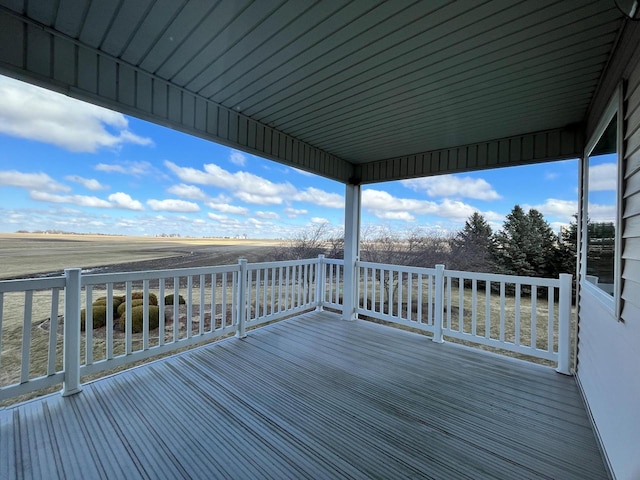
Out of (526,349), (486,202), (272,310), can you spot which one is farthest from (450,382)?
(486,202)

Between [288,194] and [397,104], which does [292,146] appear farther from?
[288,194]

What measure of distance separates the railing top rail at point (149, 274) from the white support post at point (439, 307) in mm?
2753

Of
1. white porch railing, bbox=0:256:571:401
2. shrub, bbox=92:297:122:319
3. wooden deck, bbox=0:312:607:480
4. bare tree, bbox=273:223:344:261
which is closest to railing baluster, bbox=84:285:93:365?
white porch railing, bbox=0:256:571:401

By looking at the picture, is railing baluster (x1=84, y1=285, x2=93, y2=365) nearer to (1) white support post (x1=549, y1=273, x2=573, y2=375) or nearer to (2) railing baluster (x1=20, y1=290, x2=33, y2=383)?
(2) railing baluster (x1=20, y1=290, x2=33, y2=383)

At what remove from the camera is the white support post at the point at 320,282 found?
489 centimetres

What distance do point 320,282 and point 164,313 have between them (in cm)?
263

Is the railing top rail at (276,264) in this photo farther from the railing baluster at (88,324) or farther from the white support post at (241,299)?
the railing baluster at (88,324)

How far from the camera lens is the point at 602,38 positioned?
62.3 inches

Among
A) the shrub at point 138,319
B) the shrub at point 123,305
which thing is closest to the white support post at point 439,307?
the shrub at point 138,319

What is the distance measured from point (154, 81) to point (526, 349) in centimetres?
465

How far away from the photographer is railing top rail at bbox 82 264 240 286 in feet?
7.59

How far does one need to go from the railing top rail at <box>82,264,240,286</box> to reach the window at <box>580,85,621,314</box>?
11.4 feet

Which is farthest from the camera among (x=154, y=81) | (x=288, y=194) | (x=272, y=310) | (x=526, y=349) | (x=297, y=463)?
(x=288, y=194)

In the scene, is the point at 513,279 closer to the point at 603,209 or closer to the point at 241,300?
the point at 603,209
